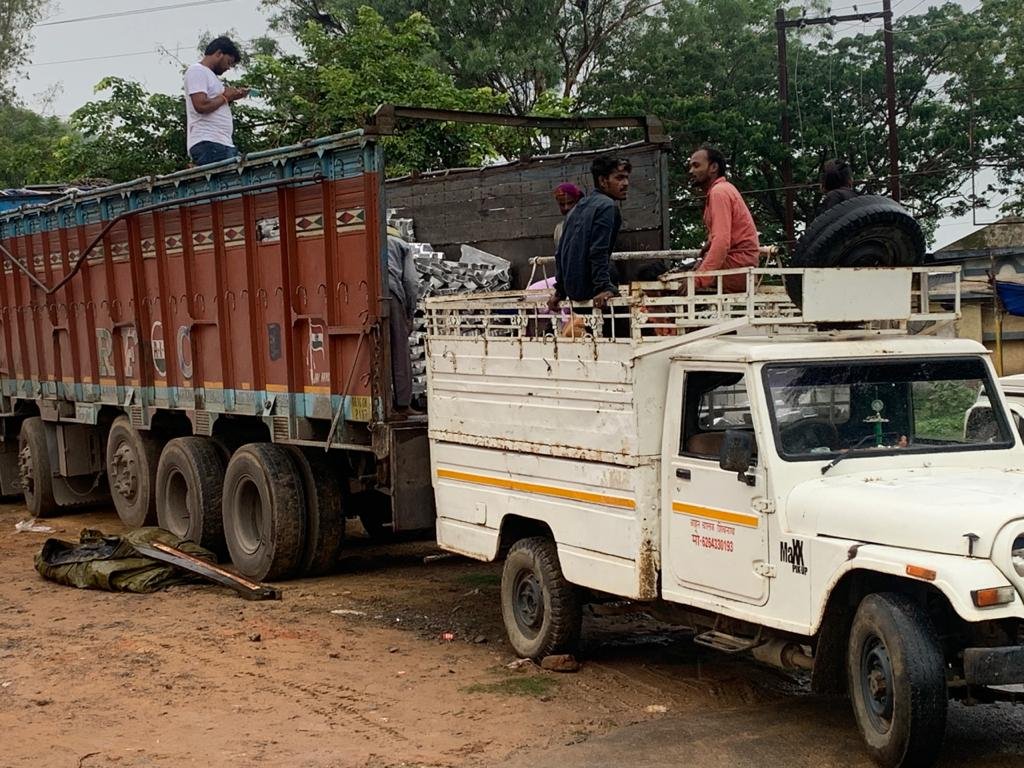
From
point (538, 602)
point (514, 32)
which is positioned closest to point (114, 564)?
point (538, 602)

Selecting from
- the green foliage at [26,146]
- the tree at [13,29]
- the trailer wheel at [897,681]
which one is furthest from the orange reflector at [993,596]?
the tree at [13,29]

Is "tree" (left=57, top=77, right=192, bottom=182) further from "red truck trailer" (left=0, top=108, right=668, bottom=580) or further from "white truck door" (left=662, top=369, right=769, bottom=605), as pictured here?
"white truck door" (left=662, top=369, right=769, bottom=605)

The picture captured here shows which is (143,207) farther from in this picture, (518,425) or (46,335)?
(518,425)

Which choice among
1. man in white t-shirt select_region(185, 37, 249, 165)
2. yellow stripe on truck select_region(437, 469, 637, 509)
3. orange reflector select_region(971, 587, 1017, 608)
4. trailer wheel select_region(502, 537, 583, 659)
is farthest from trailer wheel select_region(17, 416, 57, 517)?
orange reflector select_region(971, 587, 1017, 608)

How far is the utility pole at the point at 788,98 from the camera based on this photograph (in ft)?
76.2

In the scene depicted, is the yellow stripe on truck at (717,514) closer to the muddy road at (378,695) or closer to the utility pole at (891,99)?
the muddy road at (378,695)

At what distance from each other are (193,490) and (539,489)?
14.6ft

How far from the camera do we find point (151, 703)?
265 inches

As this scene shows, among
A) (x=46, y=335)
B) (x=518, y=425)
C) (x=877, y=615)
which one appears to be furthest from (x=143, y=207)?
(x=877, y=615)

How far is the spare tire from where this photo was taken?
252 inches

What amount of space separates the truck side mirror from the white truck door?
4cm

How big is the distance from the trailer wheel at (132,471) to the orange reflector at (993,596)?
A: 27.3ft

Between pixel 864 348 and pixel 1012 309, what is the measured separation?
1534 centimetres

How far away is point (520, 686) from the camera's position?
693 cm
